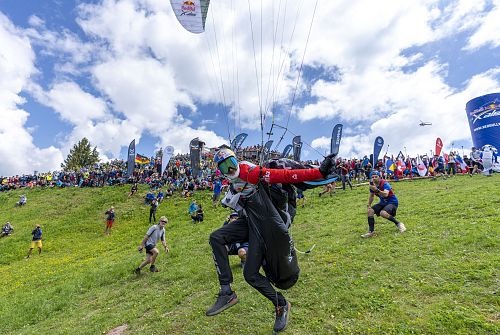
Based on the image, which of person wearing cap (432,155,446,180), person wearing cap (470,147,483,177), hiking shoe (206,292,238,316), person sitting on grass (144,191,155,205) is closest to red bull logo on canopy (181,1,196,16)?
hiking shoe (206,292,238,316)

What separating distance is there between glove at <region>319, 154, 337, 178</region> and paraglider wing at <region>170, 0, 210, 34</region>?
981cm

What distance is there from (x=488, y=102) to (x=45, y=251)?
44062 mm

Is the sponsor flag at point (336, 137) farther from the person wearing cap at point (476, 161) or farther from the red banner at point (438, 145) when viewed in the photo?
the person wearing cap at point (476, 161)

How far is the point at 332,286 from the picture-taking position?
6.92 meters

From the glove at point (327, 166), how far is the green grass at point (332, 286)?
298 centimetres

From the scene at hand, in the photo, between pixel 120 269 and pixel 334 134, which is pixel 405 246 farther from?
pixel 334 134

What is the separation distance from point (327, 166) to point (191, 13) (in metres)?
10.2

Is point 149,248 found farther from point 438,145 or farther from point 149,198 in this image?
point 438,145

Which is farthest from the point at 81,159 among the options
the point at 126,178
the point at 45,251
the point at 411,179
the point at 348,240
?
the point at 348,240

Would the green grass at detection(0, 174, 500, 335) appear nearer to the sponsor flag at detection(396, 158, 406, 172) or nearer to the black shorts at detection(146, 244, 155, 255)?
the black shorts at detection(146, 244, 155, 255)

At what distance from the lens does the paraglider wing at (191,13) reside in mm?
11406

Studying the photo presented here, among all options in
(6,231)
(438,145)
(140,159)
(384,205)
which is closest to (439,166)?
(438,145)

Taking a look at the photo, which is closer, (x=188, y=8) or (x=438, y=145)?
(x=188, y=8)

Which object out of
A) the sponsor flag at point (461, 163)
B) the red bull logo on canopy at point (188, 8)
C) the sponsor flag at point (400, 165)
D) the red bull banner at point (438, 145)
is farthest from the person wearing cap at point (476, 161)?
the red bull logo on canopy at point (188, 8)
